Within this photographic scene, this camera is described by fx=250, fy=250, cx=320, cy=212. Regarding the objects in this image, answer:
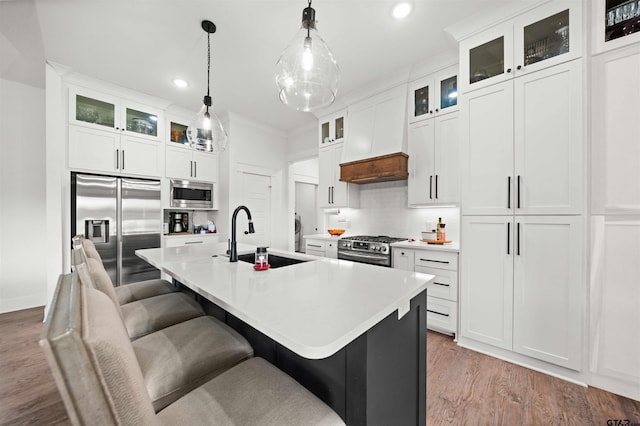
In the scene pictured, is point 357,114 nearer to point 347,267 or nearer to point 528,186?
point 528,186

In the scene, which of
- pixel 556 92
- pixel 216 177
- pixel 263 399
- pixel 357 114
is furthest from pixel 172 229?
pixel 556 92

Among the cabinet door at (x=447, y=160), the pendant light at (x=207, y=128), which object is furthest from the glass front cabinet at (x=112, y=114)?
the cabinet door at (x=447, y=160)

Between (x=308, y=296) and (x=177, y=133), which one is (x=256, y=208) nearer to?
(x=177, y=133)

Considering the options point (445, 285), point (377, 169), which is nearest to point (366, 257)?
point (445, 285)

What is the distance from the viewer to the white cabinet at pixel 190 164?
12.6 ft

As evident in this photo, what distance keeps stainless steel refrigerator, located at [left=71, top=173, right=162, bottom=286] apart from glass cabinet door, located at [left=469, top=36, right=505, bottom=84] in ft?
13.6

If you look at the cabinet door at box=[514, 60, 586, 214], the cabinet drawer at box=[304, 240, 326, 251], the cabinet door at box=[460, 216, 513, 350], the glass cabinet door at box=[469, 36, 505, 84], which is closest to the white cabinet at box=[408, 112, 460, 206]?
the glass cabinet door at box=[469, 36, 505, 84]

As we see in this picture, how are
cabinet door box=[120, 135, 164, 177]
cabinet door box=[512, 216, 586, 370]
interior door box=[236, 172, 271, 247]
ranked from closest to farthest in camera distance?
cabinet door box=[512, 216, 586, 370], cabinet door box=[120, 135, 164, 177], interior door box=[236, 172, 271, 247]

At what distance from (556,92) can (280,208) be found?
4.11m

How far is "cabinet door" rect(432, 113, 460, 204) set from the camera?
2.68 m

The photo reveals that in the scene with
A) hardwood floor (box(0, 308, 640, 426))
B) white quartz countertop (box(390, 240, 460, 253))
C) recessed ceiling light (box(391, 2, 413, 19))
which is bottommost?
hardwood floor (box(0, 308, 640, 426))

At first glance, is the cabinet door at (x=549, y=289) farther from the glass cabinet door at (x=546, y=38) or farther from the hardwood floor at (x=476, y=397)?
the glass cabinet door at (x=546, y=38)

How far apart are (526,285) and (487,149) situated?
3.86 feet

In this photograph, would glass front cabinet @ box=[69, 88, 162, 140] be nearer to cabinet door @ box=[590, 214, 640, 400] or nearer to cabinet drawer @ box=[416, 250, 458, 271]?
cabinet drawer @ box=[416, 250, 458, 271]
